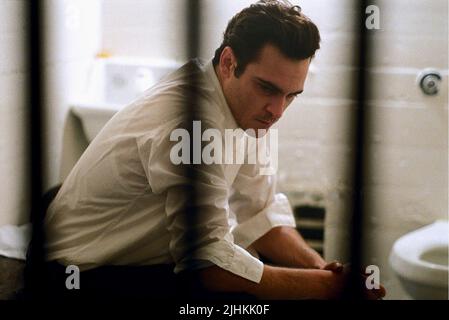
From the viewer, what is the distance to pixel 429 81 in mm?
1614

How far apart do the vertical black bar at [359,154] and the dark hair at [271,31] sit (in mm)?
88

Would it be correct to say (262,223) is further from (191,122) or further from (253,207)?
(191,122)

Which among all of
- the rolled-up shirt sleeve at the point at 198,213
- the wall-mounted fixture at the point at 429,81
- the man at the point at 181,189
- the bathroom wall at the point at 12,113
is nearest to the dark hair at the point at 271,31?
the man at the point at 181,189

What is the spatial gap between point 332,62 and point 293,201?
0.42 metres

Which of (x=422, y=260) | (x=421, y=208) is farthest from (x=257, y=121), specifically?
(x=421, y=208)

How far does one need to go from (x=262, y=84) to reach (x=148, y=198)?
0.28 m

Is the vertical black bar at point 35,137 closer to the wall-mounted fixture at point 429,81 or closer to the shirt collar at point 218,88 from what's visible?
the shirt collar at point 218,88

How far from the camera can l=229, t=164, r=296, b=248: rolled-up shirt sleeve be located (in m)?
1.22

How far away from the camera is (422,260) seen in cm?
140

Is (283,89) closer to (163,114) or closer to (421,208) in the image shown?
(163,114)

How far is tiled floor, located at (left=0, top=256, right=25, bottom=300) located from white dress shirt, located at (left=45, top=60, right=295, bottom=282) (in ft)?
0.29

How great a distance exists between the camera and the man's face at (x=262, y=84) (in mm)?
1000

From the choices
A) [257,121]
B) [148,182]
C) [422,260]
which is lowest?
[422,260]

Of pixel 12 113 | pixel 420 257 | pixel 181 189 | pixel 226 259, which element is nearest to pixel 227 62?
pixel 181 189
